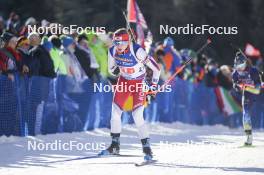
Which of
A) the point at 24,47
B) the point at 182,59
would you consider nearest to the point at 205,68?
the point at 182,59

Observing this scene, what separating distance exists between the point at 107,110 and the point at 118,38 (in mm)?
6743

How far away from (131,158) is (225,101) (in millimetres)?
12699

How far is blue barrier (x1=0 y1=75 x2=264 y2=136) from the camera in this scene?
15.3m

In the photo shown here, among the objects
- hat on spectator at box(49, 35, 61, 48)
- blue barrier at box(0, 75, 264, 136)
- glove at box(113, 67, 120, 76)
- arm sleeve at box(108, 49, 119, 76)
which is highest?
hat on spectator at box(49, 35, 61, 48)

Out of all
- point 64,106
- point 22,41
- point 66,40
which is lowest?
point 64,106

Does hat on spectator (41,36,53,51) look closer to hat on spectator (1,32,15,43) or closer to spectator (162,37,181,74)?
hat on spectator (1,32,15,43)

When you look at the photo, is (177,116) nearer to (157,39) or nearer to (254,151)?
(254,151)

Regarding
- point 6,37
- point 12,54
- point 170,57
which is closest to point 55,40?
point 6,37

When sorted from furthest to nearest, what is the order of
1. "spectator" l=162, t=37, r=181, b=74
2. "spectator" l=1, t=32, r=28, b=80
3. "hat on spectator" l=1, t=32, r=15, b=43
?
"spectator" l=162, t=37, r=181, b=74 → "hat on spectator" l=1, t=32, r=15, b=43 → "spectator" l=1, t=32, r=28, b=80

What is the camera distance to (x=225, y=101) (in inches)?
997

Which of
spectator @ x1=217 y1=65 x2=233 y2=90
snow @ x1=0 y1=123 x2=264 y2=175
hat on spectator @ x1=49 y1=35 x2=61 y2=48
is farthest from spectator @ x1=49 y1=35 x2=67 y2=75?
spectator @ x1=217 y1=65 x2=233 y2=90

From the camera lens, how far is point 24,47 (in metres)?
16.3

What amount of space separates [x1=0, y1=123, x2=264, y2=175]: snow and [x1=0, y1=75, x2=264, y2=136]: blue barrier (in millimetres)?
299

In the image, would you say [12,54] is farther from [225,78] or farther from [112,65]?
[225,78]
